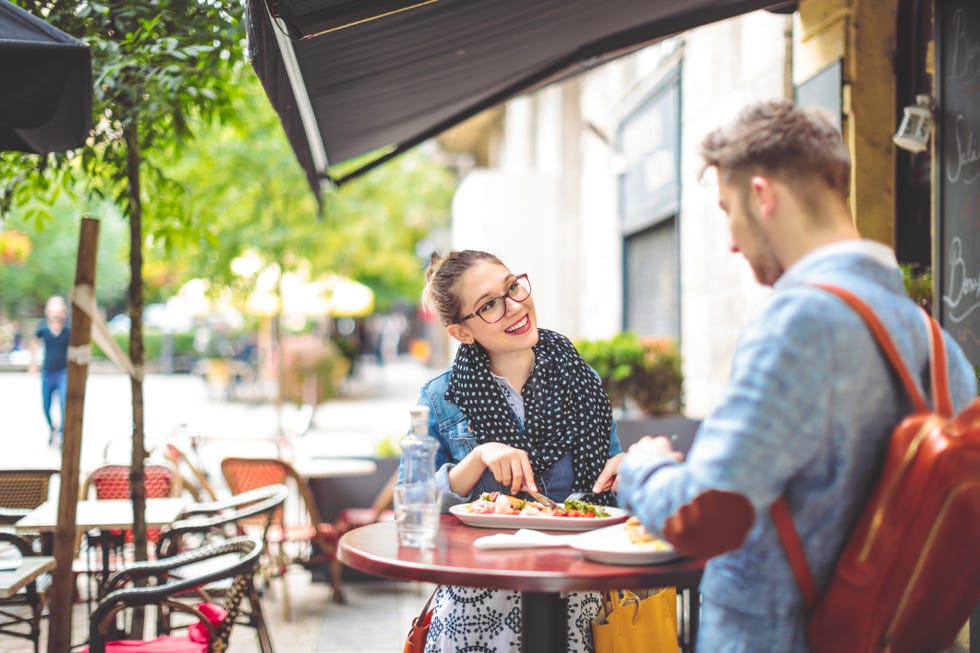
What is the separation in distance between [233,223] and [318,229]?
2.08 m

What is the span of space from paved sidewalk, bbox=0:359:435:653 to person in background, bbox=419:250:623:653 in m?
3.09

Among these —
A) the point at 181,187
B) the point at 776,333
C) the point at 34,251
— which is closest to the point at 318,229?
the point at 181,187

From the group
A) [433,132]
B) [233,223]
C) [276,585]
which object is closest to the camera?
[433,132]

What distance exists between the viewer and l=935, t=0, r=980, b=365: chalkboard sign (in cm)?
409

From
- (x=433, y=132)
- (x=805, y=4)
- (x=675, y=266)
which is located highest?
(x=805, y=4)

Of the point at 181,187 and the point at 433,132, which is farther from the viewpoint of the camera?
the point at 433,132

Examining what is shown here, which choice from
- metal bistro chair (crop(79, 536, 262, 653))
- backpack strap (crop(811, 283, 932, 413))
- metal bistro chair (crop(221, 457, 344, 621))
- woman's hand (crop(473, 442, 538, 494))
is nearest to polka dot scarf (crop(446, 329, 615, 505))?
woman's hand (crop(473, 442, 538, 494))

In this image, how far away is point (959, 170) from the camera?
425cm

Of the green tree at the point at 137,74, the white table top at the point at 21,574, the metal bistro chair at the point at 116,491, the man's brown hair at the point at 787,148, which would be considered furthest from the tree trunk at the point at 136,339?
the man's brown hair at the point at 787,148

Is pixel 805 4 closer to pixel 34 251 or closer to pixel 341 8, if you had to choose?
pixel 341 8

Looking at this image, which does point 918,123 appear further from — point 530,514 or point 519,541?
point 519,541

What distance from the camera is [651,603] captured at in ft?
8.36

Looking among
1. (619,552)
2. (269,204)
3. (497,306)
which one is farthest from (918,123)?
(269,204)

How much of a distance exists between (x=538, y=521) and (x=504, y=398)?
0.49 metres
